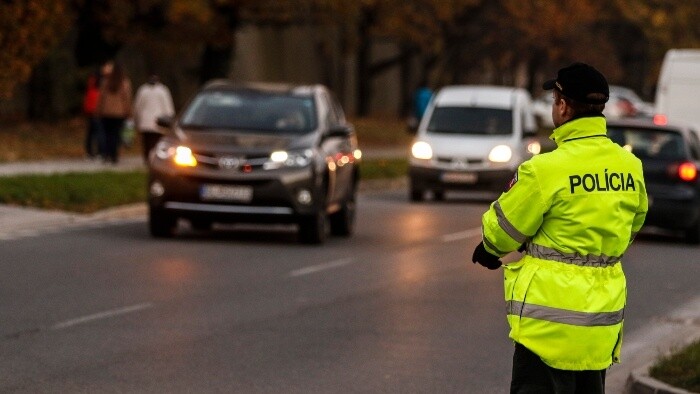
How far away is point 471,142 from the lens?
28312mm

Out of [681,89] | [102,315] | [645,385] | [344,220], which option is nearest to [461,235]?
[344,220]

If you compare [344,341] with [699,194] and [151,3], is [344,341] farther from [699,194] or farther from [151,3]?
[151,3]

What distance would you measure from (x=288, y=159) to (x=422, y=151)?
31.8 feet

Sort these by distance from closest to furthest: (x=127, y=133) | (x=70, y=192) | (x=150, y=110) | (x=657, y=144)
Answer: (x=657, y=144) → (x=70, y=192) → (x=150, y=110) → (x=127, y=133)

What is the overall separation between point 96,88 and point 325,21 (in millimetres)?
12526

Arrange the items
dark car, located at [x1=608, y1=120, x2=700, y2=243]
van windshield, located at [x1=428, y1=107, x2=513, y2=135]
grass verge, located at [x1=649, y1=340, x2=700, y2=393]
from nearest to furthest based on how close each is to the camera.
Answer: grass verge, located at [x1=649, y1=340, x2=700, y2=393]
dark car, located at [x1=608, y1=120, x2=700, y2=243]
van windshield, located at [x1=428, y1=107, x2=513, y2=135]

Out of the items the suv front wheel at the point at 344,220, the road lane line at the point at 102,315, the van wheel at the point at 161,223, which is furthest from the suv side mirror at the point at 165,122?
the road lane line at the point at 102,315

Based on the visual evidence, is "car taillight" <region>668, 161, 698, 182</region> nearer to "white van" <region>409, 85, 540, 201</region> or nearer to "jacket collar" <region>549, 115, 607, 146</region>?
"white van" <region>409, 85, 540, 201</region>

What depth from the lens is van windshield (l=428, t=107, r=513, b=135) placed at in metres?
29.1

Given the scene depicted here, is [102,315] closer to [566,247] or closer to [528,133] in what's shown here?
[566,247]

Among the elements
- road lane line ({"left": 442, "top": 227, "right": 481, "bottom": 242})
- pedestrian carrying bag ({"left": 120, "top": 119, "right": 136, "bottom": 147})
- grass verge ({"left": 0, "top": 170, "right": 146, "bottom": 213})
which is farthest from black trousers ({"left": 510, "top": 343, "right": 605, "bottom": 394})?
pedestrian carrying bag ({"left": 120, "top": 119, "right": 136, "bottom": 147})

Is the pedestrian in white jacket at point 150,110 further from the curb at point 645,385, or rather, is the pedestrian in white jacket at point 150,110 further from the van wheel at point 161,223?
the curb at point 645,385

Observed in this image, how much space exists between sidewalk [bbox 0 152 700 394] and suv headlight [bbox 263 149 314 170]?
2713 mm

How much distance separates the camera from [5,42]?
86.8 feet
